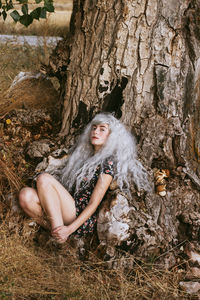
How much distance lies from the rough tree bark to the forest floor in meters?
0.49

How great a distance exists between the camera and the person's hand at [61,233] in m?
2.70

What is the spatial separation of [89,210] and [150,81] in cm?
136

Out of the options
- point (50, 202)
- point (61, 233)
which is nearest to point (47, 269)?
point (61, 233)

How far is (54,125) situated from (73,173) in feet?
2.62

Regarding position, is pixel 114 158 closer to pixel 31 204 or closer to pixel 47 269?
pixel 31 204

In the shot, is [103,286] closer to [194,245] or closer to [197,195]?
[194,245]

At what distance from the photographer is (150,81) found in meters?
3.13

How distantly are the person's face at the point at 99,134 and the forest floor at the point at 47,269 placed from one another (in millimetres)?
722

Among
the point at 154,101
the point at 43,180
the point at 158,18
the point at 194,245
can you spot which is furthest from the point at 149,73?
the point at 194,245

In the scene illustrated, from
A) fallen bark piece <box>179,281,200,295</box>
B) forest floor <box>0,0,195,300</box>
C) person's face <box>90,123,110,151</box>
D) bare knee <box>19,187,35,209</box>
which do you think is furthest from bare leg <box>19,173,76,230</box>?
fallen bark piece <box>179,281,200,295</box>

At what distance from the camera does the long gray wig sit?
2.97m

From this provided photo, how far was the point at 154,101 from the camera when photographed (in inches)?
125

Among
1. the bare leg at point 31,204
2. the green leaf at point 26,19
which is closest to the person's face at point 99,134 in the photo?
the bare leg at point 31,204

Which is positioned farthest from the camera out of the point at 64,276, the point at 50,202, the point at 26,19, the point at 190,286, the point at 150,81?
the point at 150,81
